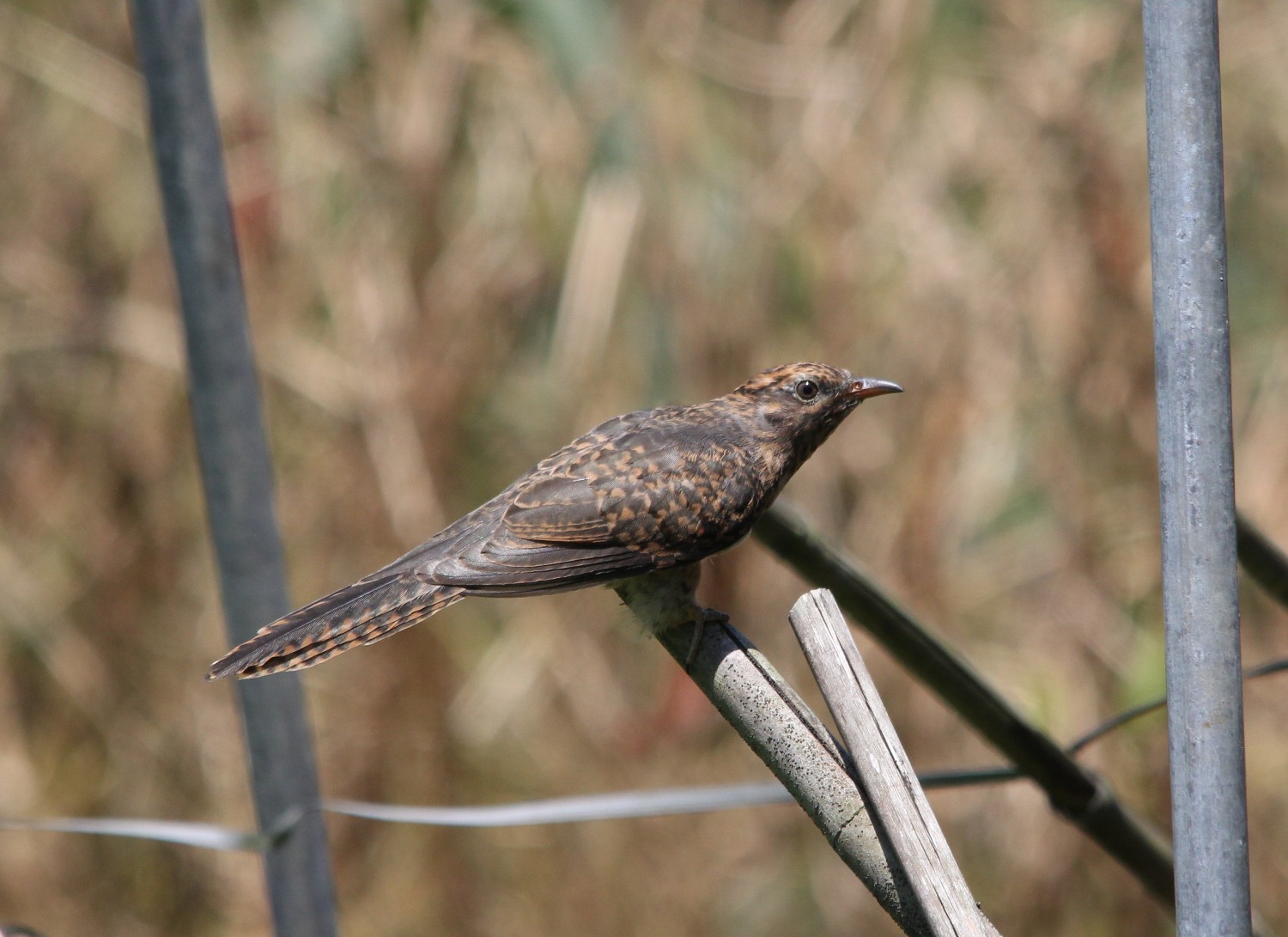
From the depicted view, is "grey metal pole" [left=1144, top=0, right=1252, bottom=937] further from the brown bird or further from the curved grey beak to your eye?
the curved grey beak

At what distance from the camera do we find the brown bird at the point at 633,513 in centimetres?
234

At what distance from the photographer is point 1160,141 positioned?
117 cm

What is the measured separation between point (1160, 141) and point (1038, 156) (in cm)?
318

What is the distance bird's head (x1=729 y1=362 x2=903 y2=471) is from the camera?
272 centimetres

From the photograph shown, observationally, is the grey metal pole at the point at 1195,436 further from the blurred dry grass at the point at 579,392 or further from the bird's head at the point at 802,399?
the blurred dry grass at the point at 579,392

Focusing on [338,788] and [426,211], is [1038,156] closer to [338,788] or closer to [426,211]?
[426,211]

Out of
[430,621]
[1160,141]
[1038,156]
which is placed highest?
[1038,156]

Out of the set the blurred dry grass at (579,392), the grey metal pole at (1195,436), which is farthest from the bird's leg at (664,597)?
the blurred dry grass at (579,392)

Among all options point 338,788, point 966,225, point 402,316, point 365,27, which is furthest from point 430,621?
point 966,225

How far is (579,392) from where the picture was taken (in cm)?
428

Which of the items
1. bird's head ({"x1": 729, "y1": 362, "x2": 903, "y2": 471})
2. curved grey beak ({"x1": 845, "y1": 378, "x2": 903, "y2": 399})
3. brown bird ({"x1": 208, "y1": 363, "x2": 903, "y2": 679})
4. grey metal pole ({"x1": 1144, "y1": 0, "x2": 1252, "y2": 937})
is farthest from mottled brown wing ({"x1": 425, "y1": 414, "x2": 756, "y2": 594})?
grey metal pole ({"x1": 1144, "y1": 0, "x2": 1252, "y2": 937})

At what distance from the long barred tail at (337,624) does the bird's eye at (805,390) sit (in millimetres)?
839

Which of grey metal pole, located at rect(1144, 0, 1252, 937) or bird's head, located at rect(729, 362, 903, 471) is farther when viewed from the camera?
bird's head, located at rect(729, 362, 903, 471)

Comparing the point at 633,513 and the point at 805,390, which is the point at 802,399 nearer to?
the point at 805,390
